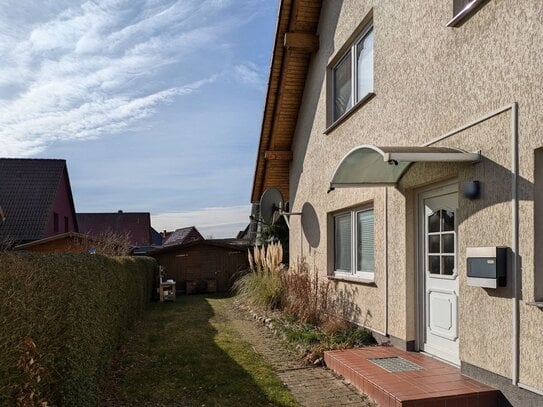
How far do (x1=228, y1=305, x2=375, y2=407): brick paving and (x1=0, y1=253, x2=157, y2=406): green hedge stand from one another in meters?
2.35

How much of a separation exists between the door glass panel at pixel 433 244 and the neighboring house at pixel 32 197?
26594mm

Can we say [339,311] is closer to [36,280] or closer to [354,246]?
[354,246]

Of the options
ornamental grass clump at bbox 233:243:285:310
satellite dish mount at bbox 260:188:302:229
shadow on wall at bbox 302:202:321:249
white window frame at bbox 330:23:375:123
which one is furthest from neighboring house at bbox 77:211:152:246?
white window frame at bbox 330:23:375:123

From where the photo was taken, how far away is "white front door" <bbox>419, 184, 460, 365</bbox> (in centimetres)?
590

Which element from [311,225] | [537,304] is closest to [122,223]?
[311,225]

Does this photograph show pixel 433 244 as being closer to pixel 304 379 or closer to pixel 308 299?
pixel 304 379

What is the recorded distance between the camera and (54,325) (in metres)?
4.16

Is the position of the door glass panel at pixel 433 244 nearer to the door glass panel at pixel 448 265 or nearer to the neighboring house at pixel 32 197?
the door glass panel at pixel 448 265

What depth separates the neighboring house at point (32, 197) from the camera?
28.4 meters

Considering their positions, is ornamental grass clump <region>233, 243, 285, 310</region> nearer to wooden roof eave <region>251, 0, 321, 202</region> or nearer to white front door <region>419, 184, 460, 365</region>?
wooden roof eave <region>251, 0, 321, 202</region>

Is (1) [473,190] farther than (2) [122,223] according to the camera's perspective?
No

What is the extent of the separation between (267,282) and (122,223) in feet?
137

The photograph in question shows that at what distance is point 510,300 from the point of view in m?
4.59

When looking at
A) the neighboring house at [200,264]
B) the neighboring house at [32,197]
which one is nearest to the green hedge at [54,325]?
the neighboring house at [200,264]
